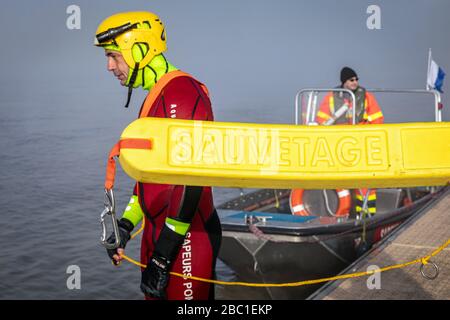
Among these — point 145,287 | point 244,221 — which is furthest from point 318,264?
point 145,287

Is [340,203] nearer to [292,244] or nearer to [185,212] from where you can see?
[292,244]

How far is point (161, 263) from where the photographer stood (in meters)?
3.24

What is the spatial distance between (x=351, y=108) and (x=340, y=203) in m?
1.21

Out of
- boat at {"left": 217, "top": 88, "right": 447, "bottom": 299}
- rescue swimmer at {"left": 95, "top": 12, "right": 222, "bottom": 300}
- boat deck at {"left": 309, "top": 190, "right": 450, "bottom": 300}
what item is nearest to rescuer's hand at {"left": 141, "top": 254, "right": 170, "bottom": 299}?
rescue swimmer at {"left": 95, "top": 12, "right": 222, "bottom": 300}

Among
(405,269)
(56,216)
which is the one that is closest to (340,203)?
(405,269)

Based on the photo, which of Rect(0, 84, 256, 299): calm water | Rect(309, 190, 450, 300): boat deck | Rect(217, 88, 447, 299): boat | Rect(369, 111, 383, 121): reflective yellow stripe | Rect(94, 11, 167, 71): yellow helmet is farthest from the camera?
Rect(0, 84, 256, 299): calm water

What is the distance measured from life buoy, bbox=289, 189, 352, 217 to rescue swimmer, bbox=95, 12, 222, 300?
5.82m

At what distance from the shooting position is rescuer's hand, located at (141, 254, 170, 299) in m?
3.25

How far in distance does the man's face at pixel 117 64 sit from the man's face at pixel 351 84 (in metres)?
6.04

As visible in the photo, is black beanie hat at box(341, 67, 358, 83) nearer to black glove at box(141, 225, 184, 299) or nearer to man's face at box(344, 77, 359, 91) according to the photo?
man's face at box(344, 77, 359, 91)

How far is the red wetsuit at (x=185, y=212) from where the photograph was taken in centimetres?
317

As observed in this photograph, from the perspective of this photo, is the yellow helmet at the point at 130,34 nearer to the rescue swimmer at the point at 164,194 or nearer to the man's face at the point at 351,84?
the rescue swimmer at the point at 164,194

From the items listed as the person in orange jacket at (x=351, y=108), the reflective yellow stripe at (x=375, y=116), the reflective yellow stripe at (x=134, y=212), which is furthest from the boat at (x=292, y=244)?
the reflective yellow stripe at (x=134, y=212)
